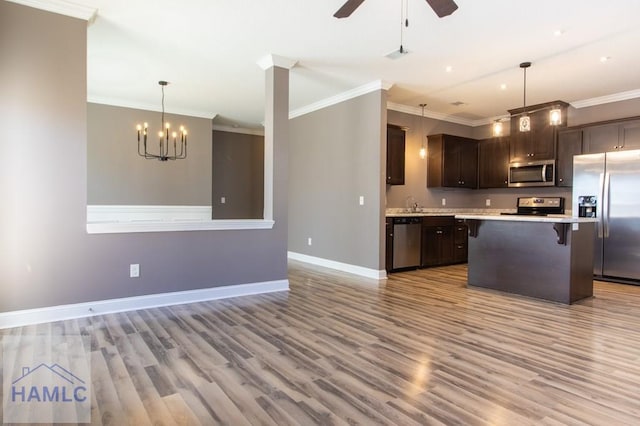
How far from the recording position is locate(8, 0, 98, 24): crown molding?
323 centimetres

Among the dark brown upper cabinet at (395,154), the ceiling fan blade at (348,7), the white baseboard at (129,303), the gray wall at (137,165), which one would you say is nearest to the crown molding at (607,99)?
the dark brown upper cabinet at (395,154)

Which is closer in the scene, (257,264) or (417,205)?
(257,264)

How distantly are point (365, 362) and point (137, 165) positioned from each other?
220 inches

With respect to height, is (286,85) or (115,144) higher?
(286,85)

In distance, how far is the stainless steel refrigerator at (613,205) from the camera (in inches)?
201

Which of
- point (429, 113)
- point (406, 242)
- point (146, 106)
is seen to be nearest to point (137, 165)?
point (146, 106)

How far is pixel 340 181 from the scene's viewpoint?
19.9 ft

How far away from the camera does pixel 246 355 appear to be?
2658mm

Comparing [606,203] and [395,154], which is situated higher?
[395,154]

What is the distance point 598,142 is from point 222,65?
18.2 feet

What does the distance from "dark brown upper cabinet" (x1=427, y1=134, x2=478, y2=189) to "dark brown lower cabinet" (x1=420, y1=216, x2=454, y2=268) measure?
80 centimetres

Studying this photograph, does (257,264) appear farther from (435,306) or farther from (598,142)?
(598,142)

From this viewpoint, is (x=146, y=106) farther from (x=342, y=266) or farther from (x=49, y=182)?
(x=342, y=266)

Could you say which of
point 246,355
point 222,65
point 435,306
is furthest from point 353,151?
point 246,355
